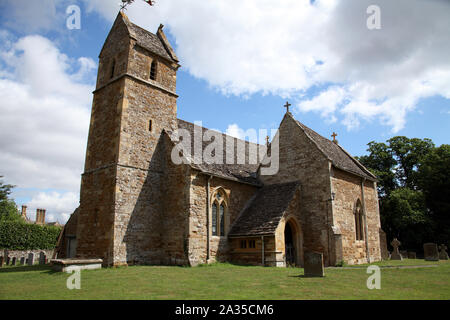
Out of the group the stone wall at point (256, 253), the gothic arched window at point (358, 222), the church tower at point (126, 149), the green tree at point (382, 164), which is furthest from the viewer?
the green tree at point (382, 164)

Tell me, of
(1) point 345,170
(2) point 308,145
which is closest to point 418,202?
(1) point 345,170

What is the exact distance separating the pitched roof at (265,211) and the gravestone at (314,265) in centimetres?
554

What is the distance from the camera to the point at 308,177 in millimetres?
22203

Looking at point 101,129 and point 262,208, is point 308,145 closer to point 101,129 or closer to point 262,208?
point 262,208

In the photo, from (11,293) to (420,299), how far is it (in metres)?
11.8

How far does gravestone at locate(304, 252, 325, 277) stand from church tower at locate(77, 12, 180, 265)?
1036 cm

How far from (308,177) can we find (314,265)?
981cm

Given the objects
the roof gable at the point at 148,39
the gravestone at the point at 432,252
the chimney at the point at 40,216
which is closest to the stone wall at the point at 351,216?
the gravestone at the point at 432,252

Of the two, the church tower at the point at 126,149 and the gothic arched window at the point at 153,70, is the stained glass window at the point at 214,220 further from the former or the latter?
the gothic arched window at the point at 153,70

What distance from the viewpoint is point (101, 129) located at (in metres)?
21.6

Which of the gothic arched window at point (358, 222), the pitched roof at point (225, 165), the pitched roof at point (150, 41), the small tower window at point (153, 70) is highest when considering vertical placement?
the pitched roof at point (150, 41)

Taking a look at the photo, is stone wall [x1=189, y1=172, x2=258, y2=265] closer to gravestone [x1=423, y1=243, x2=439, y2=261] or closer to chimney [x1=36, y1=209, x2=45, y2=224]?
gravestone [x1=423, y1=243, x2=439, y2=261]

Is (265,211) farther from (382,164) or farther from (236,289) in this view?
(382,164)

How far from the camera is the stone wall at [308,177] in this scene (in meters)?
20.8
